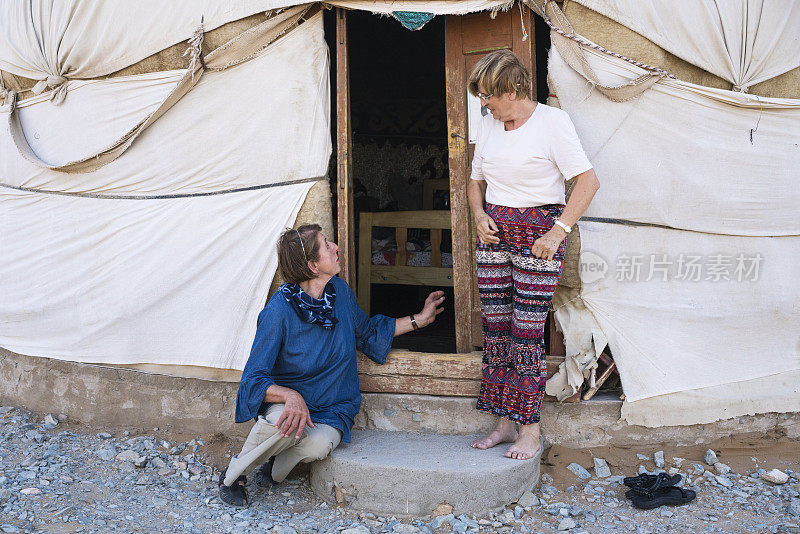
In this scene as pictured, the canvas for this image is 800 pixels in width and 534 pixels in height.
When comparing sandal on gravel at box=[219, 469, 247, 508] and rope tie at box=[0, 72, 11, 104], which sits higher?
rope tie at box=[0, 72, 11, 104]

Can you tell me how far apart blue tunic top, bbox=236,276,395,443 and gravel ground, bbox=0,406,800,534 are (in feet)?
1.37

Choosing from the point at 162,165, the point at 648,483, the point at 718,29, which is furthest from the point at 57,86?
the point at 648,483

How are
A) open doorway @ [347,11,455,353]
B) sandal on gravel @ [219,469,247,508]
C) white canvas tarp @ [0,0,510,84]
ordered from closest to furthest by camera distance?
1. sandal on gravel @ [219,469,247,508]
2. white canvas tarp @ [0,0,510,84]
3. open doorway @ [347,11,455,353]

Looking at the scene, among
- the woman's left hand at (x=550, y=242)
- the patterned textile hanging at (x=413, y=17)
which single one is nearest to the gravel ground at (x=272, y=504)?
the woman's left hand at (x=550, y=242)

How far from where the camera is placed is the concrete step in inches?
115

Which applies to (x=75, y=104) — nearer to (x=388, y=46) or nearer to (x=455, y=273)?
(x=455, y=273)

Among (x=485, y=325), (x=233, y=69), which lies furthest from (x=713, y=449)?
(x=233, y=69)

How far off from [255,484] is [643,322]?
1.95 meters

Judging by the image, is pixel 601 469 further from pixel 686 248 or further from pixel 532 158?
pixel 532 158

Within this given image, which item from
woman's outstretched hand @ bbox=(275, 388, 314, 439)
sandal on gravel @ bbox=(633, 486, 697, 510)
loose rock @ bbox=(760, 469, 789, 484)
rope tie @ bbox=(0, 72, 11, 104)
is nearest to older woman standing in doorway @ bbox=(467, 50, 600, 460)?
sandal on gravel @ bbox=(633, 486, 697, 510)

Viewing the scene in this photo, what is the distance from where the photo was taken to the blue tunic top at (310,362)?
117 inches

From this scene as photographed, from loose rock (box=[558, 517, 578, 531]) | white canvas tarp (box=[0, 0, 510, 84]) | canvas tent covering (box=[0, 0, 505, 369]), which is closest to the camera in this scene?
loose rock (box=[558, 517, 578, 531])

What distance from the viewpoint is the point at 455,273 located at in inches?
139

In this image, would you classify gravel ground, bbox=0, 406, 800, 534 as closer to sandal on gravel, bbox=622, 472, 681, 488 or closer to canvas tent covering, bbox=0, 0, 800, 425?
sandal on gravel, bbox=622, 472, 681, 488
